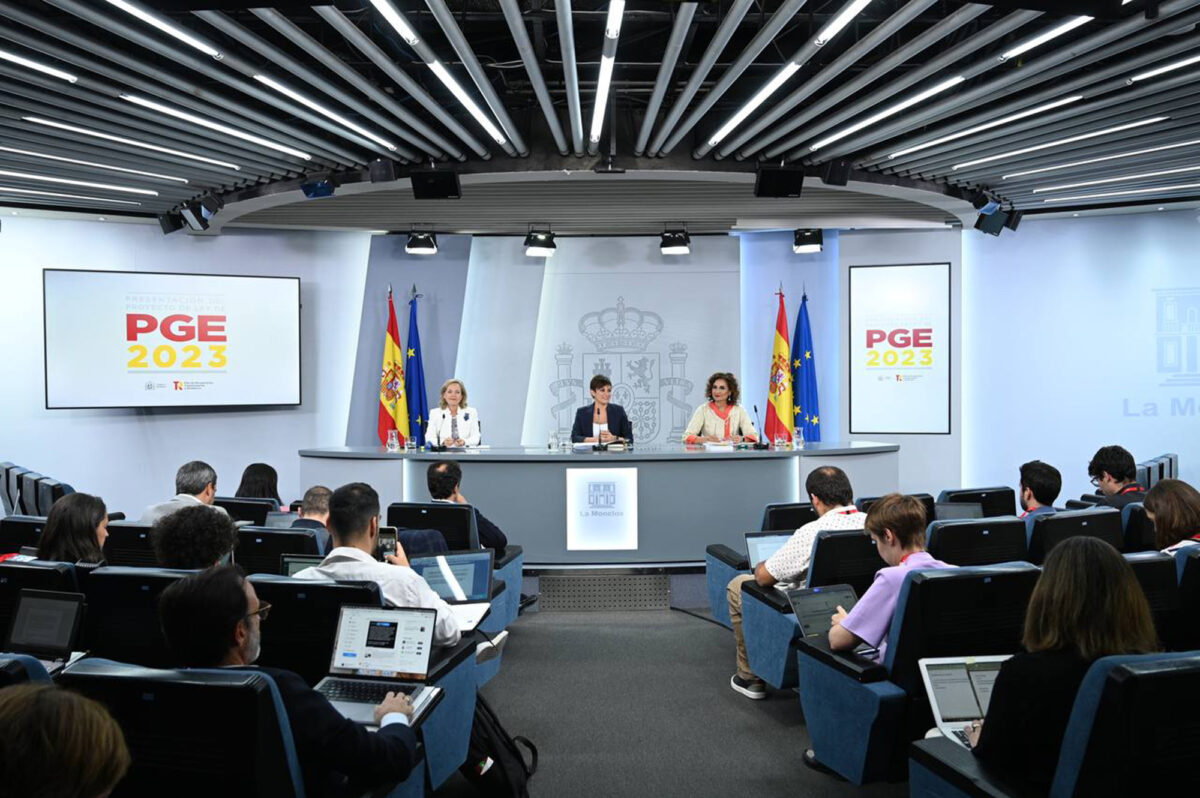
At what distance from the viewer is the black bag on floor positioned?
321 cm

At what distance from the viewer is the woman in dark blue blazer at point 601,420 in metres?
7.32

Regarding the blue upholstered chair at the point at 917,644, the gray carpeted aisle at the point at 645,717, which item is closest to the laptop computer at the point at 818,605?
the blue upholstered chair at the point at 917,644

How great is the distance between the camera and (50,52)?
4.35m

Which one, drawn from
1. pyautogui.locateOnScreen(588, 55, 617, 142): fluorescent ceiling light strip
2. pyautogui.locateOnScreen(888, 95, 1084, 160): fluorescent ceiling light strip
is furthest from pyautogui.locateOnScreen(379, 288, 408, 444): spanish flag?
pyautogui.locateOnScreen(888, 95, 1084, 160): fluorescent ceiling light strip

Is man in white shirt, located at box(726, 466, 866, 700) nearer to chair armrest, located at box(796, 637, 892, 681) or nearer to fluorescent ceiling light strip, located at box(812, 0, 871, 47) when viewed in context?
chair armrest, located at box(796, 637, 892, 681)

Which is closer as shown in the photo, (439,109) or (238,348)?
(439,109)

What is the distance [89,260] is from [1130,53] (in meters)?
8.93

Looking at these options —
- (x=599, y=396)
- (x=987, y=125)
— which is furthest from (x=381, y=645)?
(x=987, y=125)

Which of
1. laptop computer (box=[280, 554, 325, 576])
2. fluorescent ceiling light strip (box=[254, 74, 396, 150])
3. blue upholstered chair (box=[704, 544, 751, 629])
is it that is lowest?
blue upholstered chair (box=[704, 544, 751, 629])

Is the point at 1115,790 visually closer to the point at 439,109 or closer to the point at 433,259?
the point at 439,109

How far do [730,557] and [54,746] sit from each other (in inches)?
164

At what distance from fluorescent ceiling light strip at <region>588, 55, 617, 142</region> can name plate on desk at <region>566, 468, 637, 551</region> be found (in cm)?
241

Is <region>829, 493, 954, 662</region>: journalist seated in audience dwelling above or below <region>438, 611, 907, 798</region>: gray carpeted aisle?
above

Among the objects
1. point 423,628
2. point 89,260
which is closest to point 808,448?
point 423,628
